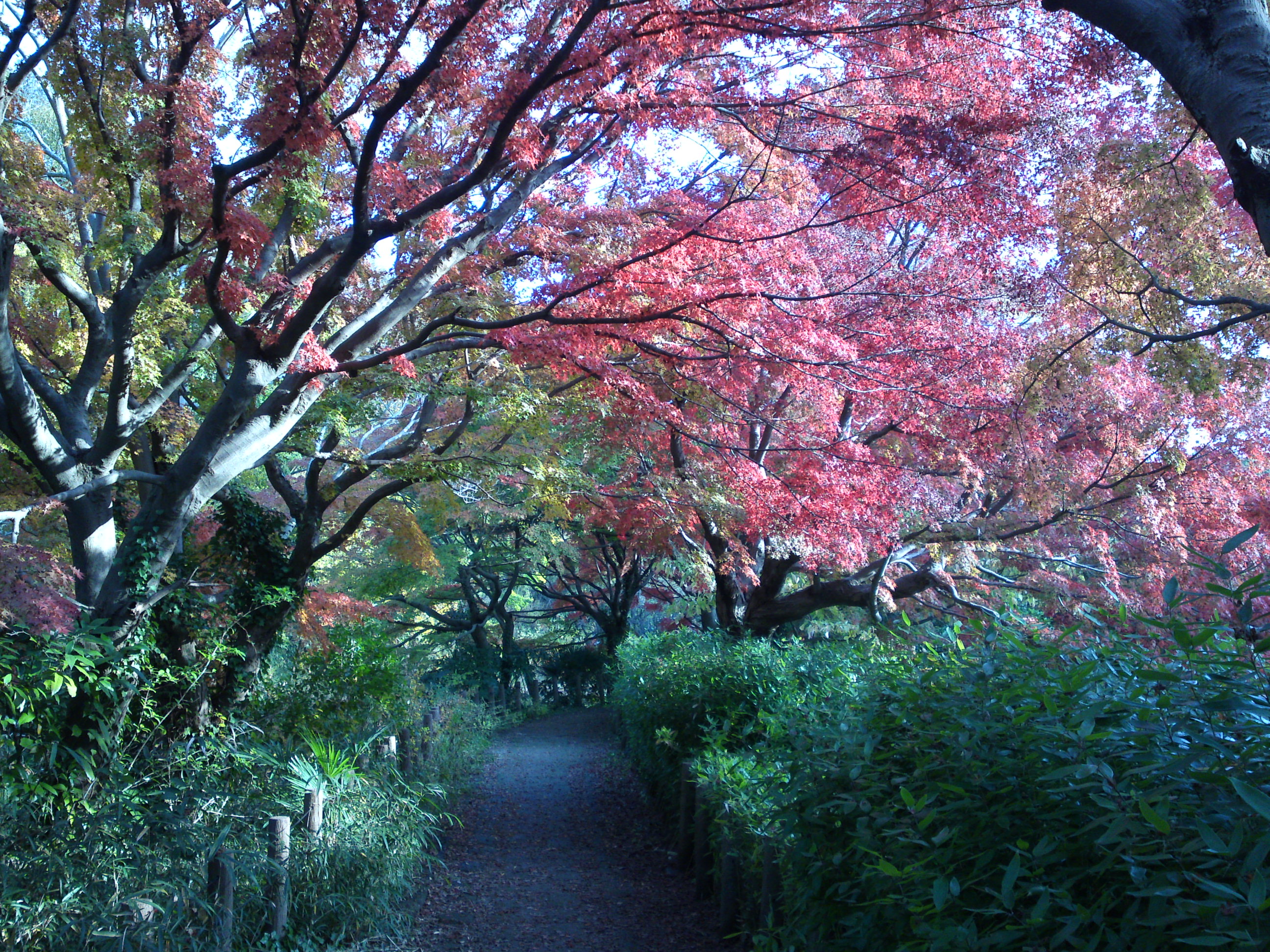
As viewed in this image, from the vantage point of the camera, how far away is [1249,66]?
2.91 meters

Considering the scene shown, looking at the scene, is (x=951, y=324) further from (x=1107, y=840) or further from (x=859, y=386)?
(x=1107, y=840)

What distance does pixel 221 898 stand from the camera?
394 cm

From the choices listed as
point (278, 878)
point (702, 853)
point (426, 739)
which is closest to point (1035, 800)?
point (278, 878)

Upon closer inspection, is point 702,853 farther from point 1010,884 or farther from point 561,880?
point 1010,884

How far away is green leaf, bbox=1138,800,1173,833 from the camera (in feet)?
4.63

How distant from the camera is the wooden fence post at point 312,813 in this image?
489 cm

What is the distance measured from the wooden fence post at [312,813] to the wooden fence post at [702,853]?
2.67m

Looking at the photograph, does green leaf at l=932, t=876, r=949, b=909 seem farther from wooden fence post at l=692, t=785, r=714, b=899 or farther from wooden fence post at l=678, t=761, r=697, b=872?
wooden fence post at l=678, t=761, r=697, b=872

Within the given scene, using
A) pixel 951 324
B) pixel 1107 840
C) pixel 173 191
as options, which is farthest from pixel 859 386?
pixel 1107 840

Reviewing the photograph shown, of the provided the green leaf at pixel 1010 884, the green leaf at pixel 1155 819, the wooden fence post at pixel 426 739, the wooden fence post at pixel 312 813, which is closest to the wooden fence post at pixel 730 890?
the wooden fence post at pixel 312 813

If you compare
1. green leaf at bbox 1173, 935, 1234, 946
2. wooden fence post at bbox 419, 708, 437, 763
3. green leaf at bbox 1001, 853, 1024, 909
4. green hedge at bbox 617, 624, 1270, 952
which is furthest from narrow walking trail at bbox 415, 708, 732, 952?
green leaf at bbox 1173, 935, 1234, 946

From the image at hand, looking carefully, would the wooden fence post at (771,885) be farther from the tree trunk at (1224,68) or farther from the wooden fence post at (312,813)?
the tree trunk at (1224,68)

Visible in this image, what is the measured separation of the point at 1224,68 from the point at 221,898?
5564 mm

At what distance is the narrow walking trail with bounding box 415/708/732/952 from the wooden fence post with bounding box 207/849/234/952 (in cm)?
166
